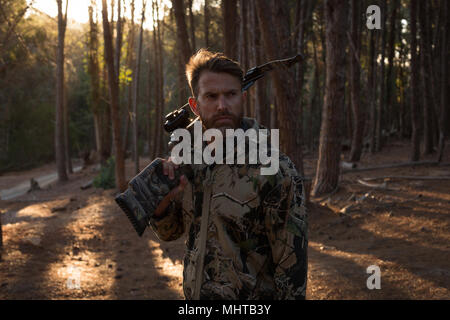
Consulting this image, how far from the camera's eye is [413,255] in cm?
624

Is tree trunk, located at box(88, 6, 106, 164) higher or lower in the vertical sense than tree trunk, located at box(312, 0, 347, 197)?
higher

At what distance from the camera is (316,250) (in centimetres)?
742

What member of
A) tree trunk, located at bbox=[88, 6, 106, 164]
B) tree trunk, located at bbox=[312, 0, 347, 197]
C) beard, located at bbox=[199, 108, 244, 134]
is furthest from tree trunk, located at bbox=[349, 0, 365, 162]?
beard, located at bbox=[199, 108, 244, 134]

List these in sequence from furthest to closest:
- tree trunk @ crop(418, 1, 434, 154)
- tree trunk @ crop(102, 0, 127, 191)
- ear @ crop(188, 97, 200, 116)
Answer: tree trunk @ crop(418, 1, 434, 154), tree trunk @ crop(102, 0, 127, 191), ear @ crop(188, 97, 200, 116)

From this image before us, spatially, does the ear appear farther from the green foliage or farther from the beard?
the green foliage

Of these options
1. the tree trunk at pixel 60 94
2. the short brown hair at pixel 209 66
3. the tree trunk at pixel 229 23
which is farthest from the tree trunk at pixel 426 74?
the short brown hair at pixel 209 66

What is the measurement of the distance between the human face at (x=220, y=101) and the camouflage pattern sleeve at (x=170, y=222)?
1.48 ft

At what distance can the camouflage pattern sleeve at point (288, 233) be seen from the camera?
204 cm

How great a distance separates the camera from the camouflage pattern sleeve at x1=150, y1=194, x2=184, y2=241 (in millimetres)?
2277

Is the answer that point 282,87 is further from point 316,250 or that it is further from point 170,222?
point 170,222

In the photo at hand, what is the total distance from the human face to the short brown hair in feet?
0.08

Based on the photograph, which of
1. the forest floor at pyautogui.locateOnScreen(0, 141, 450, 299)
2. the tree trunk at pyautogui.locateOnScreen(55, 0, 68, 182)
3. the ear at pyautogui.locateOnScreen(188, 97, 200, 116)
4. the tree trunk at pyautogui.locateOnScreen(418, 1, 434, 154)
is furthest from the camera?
the tree trunk at pyautogui.locateOnScreen(55, 0, 68, 182)

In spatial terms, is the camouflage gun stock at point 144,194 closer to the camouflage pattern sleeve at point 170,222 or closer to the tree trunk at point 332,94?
the camouflage pattern sleeve at point 170,222

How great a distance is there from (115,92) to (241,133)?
10722mm
